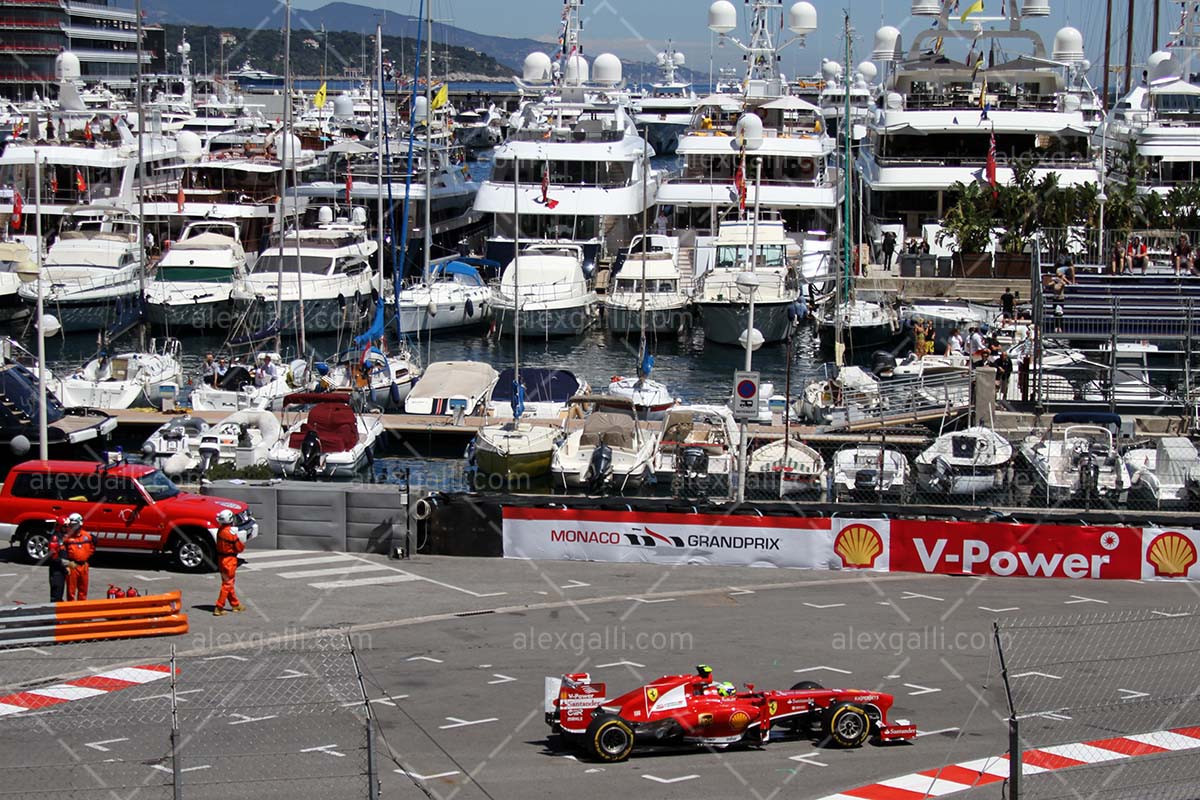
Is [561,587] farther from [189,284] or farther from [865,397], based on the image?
[189,284]

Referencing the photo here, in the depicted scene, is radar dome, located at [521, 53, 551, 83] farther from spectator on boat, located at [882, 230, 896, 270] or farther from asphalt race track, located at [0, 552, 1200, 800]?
asphalt race track, located at [0, 552, 1200, 800]

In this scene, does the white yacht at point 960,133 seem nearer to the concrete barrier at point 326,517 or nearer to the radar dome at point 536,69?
the radar dome at point 536,69

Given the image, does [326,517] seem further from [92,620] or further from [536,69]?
[536,69]

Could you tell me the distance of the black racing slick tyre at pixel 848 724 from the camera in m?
16.2

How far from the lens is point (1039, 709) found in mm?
17531

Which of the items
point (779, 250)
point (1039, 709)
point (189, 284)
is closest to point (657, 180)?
point (779, 250)

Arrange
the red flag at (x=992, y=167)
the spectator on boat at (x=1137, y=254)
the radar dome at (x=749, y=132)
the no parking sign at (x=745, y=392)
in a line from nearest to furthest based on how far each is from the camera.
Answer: the no parking sign at (x=745, y=392) < the spectator on boat at (x=1137, y=254) < the red flag at (x=992, y=167) < the radar dome at (x=749, y=132)

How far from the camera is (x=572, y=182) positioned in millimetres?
61094

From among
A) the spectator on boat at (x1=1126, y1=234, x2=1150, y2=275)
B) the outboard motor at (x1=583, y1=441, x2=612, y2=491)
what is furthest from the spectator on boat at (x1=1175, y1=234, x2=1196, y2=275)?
the outboard motor at (x1=583, y1=441, x2=612, y2=491)

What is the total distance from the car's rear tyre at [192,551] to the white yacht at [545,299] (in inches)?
1143

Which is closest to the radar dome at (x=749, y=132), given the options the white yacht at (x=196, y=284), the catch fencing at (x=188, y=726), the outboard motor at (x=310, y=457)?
the white yacht at (x=196, y=284)

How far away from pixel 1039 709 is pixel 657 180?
2027 inches

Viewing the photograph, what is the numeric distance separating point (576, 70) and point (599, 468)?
47.0 m

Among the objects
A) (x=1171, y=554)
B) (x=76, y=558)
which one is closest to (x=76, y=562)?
(x=76, y=558)
